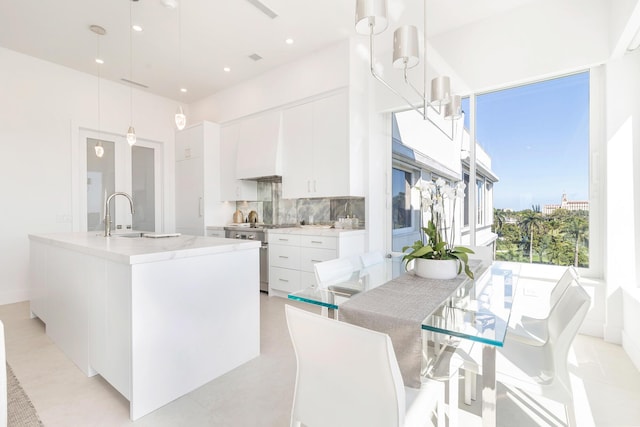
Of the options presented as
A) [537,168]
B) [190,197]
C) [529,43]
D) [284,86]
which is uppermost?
[284,86]

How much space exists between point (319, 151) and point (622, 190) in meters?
2.93

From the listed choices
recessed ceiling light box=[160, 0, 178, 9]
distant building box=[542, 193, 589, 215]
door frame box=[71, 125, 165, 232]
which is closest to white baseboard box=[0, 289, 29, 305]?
door frame box=[71, 125, 165, 232]

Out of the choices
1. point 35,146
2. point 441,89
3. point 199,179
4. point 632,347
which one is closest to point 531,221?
point 632,347

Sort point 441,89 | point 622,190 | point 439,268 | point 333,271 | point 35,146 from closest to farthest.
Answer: point 439,268 < point 333,271 < point 441,89 < point 622,190 < point 35,146

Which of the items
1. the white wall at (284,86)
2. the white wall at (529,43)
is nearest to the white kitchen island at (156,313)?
the white wall at (284,86)

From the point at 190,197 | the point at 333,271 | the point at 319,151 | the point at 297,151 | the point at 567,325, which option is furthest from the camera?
the point at 190,197

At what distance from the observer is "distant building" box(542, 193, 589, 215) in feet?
9.24

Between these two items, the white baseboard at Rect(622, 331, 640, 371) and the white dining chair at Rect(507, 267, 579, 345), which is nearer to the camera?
the white dining chair at Rect(507, 267, 579, 345)

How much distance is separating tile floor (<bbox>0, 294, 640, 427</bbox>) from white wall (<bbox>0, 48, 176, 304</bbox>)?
7.23 ft

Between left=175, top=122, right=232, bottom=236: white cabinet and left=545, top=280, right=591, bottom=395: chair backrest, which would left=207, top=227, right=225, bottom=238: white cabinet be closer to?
left=175, top=122, right=232, bottom=236: white cabinet

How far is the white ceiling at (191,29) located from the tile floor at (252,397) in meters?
3.21

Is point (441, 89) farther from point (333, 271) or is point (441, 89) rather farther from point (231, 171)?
point (231, 171)

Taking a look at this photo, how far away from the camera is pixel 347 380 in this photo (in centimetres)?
100

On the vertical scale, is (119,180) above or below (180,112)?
below
